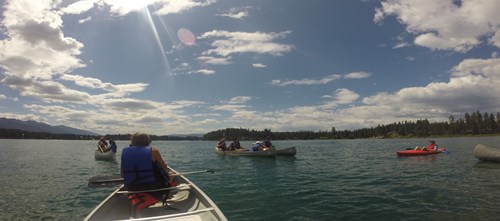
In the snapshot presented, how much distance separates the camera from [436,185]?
17047 millimetres

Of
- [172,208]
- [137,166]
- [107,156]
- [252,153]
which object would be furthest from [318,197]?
[107,156]

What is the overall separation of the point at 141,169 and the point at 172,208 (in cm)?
153

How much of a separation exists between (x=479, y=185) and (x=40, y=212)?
21030mm

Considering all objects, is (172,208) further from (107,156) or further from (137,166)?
(107,156)

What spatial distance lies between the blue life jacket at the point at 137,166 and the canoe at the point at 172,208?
1.73 ft

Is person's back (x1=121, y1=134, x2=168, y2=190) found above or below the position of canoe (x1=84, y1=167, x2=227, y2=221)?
above

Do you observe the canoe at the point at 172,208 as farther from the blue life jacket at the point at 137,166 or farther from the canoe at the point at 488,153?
the canoe at the point at 488,153

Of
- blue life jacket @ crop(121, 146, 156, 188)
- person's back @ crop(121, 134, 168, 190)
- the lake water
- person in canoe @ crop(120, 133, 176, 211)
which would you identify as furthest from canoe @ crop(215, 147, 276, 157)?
blue life jacket @ crop(121, 146, 156, 188)

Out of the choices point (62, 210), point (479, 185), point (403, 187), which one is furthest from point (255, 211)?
point (479, 185)

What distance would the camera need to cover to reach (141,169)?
9.69 meters

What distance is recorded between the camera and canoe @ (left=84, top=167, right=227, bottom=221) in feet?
25.9

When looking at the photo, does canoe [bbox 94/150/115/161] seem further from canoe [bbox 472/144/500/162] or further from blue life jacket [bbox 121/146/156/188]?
canoe [bbox 472/144/500/162]

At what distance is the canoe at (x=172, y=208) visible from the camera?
7887 millimetres

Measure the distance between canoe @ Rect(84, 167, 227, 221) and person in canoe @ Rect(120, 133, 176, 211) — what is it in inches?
11.9
